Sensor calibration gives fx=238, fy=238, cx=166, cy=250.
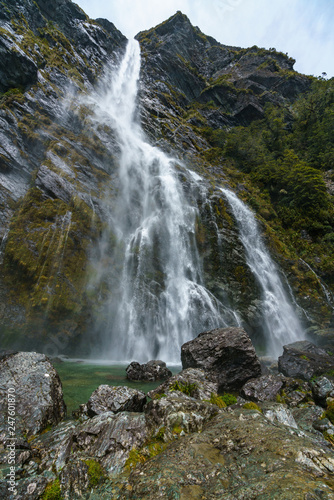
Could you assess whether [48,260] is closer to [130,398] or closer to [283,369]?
[130,398]


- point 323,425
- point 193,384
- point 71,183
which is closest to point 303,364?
point 323,425

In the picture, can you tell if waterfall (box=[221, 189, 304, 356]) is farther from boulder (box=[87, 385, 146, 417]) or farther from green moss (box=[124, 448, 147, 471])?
green moss (box=[124, 448, 147, 471])

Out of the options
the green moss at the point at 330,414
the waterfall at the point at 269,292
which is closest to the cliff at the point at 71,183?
the waterfall at the point at 269,292

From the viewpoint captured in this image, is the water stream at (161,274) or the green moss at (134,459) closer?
the green moss at (134,459)

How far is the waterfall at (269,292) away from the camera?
63.0ft

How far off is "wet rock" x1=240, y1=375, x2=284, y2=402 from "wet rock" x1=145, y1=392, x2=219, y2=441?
168 inches

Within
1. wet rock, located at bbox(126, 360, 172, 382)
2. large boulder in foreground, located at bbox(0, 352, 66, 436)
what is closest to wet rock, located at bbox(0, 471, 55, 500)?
large boulder in foreground, located at bbox(0, 352, 66, 436)

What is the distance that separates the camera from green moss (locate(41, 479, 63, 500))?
10.7 feet

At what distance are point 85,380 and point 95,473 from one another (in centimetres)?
762

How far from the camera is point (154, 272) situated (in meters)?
20.0

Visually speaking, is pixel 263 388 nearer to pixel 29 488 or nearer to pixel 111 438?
pixel 111 438

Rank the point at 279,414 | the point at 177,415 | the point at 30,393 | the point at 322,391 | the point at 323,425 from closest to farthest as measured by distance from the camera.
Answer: the point at 177,415, the point at 279,414, the point at 323,425, the point at 30,393, the point at 322,391

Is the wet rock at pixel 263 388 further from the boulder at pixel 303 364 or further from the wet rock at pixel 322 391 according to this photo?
the boulder at pixel 303 364

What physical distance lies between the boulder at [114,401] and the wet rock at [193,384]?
0.88 meters
